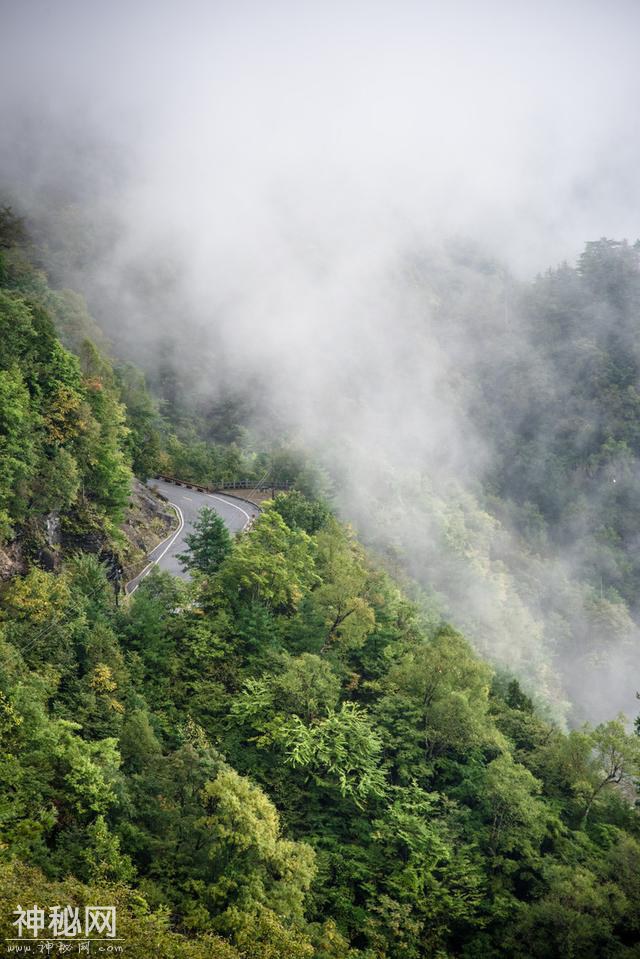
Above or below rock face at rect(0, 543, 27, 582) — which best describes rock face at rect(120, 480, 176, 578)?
above

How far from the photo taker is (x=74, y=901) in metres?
16.8

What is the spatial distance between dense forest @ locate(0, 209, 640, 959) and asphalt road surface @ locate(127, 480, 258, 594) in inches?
149

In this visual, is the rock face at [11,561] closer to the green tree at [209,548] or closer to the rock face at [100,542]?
the rock face at [100,542]

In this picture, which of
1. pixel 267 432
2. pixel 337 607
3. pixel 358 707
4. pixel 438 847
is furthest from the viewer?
pixel 267 432

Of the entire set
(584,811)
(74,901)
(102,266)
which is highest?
(102,266)

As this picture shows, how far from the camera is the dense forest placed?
21500mm

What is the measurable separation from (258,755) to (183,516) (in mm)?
27918

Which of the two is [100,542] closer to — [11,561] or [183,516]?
[11,561]

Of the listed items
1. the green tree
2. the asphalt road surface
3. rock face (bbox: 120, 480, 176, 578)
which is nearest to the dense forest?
the green tree

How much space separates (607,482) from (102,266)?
97317mm

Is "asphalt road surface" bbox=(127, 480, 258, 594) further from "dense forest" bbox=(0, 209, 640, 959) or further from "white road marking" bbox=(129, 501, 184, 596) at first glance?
"dense forest" bbox=(0, 209, 640, 959)

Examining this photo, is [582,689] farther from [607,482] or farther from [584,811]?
[584,811]

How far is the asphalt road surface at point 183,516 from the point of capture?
42531 millimetres

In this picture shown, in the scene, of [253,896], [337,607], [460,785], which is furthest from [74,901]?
[337,607]
